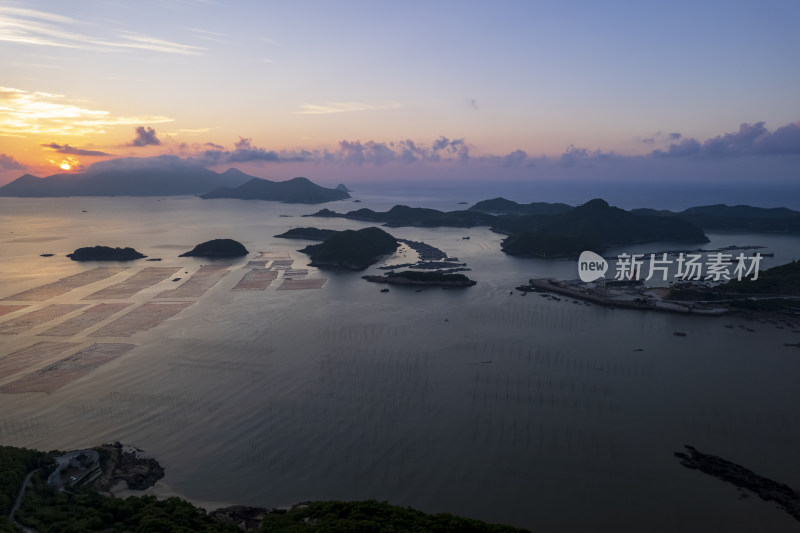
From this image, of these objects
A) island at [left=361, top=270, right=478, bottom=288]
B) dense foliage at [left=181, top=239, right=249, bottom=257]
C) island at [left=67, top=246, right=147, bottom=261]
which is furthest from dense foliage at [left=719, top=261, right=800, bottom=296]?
island at [left=67, top=246, right=147, bottom=261]

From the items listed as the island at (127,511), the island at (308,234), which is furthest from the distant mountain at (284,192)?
the island at (127,511)

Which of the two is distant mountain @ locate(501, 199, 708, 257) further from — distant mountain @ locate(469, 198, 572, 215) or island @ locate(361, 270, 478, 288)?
distant mountain @ locate(469, 198, 572, 215)

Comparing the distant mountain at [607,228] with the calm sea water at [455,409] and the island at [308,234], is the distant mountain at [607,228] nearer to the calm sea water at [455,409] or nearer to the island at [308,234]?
the island at [308,234]

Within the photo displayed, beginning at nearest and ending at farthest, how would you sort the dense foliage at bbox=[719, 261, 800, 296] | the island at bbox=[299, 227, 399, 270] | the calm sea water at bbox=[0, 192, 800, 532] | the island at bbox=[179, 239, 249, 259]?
the calm sea water at bbox=[0, 192, 800, 532]
the dense foliage at bbox=[719, 261, 800, 296]
the island at bbox=[299, 227, 399, 270]
the island at bbox=[179, 239, 249, 259]

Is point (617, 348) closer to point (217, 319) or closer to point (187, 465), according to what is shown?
point (187, 465)

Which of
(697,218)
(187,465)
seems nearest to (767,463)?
(187,465)

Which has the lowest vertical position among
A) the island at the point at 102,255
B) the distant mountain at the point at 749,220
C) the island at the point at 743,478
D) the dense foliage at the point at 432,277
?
the island at the point at 743,478
